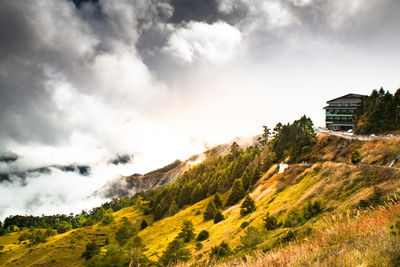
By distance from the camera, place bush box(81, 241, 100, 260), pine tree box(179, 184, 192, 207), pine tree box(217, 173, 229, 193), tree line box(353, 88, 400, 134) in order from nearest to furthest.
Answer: tree line box(353, 88, 400, 134) < bush box(81, 241, 100, 260) < pine tree box(217, 173, 229, 193) < pine tree box(179, 184, 192, 207)

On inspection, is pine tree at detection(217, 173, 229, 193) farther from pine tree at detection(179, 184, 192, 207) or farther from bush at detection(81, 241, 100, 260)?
bush at detection(81, 241, 100, 260)

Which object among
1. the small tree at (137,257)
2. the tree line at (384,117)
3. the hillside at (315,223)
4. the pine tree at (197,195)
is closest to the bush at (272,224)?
the hillside at (315,223)

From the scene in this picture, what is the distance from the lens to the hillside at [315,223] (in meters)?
4.95

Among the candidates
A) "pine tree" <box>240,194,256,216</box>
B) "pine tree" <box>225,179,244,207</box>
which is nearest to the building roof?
"pine tree" <box>225,179,244,207</box>

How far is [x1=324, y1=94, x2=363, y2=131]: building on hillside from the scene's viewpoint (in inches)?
2975

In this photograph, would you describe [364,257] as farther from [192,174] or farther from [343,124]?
[192,174]

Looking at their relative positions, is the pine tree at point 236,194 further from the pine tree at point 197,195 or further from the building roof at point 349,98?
the building roof at point 349,98

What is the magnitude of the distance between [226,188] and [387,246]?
92.3m

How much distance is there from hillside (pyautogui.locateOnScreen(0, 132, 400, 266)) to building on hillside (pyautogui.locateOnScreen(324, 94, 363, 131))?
74.1 feet

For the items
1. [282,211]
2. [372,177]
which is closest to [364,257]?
[372,177]

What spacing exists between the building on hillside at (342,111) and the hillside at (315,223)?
22584 mm

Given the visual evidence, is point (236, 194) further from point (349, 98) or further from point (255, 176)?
point (349, 98)

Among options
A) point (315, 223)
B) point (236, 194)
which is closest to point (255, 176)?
point (236, 194)

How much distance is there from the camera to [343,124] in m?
76.3
